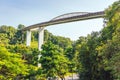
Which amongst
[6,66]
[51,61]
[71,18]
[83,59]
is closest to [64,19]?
[71,18]

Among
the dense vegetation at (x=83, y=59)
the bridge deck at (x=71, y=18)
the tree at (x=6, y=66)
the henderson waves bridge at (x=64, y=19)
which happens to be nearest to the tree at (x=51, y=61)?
the dense vegetation at (x=83, y=59)

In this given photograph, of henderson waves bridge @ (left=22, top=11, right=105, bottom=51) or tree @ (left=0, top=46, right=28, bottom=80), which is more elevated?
henderson waves bridge @ (left=22, top=11, right=105, bottom=51)

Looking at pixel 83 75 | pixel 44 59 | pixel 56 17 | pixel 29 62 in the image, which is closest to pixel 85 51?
pixel 83 75

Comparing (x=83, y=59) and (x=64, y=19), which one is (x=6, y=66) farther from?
(x=64, y=19)

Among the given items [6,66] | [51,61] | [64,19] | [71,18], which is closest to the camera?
[6,66]

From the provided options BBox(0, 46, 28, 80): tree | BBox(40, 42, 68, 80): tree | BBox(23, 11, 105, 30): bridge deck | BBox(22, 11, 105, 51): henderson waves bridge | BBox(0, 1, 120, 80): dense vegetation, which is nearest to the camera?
BBox(0, 1, 120, 80): dense vegetation

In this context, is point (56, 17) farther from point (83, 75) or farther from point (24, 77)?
point (83, 75)

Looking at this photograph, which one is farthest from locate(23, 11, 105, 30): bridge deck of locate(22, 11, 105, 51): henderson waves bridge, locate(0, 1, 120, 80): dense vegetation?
locate(0, 1, 120, 80): dense vegetation

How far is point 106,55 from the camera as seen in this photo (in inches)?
731

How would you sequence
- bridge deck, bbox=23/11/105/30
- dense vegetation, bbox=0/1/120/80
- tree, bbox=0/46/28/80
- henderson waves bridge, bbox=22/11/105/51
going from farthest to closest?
henderson waves bridge, bbox=22/11/105/51 → bridge deck, bbox=23/11/105/30 → tree, bbox=0/46/28/80 → dense vegetation, bbox=0/1/120/80

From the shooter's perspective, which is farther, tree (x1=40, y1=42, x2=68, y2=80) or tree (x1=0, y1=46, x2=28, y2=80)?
tree (x1=40, y1=42, x2=68, y2=80)

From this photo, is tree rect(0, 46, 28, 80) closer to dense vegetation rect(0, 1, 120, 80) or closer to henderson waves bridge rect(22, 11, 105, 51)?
dense vegetation rect(0, 1, 120, 80)

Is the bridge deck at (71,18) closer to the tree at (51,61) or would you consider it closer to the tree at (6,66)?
the tree at (51,61)

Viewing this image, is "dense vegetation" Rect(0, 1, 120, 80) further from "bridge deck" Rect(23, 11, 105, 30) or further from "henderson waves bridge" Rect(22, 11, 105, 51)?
"henderson waves bridge" Rect(22, 11, 105, 51)
